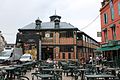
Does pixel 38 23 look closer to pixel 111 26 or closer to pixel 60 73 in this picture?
pixel 111 26

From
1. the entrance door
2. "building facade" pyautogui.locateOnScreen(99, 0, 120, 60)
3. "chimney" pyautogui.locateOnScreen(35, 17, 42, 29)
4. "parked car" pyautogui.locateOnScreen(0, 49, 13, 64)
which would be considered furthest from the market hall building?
"building facade" pyautogui.locateOnScreen(99, 0, 120, 60)

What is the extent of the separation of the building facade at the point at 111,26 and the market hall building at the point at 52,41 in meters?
12.0

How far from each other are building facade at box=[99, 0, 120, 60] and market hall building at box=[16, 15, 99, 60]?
472 inches

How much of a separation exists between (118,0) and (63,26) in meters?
21.4

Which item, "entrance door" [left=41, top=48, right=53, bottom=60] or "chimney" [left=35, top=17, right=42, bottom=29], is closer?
"entrance door" [left=41, top=48, right=53, bottom=60]

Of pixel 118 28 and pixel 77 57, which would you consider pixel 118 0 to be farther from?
pixel 77 57

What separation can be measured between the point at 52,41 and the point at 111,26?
18.6 metres

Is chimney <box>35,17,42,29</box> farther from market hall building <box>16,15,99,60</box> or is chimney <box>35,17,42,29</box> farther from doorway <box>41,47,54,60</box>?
doorway <box>41,47,54,60</box>

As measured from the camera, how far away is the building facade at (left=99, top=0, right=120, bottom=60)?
2858cm

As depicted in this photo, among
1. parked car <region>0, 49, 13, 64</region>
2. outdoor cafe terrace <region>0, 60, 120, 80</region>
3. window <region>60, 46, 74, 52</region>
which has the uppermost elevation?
window <region>60, 46, 74, 52</region>

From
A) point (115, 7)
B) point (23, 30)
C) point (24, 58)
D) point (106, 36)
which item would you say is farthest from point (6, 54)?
point (115, 7)

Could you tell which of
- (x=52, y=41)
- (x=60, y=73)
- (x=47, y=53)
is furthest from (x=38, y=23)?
(x=60, y=73)

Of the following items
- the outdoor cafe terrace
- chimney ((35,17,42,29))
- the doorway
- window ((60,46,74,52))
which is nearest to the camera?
the outdoor cafe terrace

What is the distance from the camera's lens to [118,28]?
2844 cm
